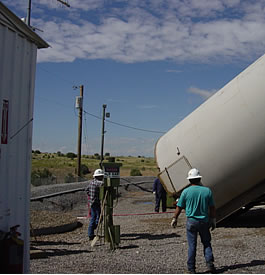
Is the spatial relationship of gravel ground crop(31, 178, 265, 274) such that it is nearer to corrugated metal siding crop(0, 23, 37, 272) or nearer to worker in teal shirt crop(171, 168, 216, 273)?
worker in teal shirt crop(171, 168, 216, 273)

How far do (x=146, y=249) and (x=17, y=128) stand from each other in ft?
14.0

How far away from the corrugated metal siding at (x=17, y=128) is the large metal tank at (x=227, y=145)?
→ 5.09m

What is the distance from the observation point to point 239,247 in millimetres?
8398

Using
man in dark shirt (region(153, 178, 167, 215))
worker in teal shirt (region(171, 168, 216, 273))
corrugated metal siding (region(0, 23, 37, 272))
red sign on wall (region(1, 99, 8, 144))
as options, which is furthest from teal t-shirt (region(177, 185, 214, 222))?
man in dark shirt (region(153, 178, 167, 215))

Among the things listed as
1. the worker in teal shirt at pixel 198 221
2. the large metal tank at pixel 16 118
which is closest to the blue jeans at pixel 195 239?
the worker in teal shirt at pixel 198 221

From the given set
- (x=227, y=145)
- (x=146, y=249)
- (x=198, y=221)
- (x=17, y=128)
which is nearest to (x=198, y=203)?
(x=198, y=221)

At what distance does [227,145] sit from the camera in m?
9.42

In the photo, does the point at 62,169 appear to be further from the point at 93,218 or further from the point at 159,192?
the point at 93,218

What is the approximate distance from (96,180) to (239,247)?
354 cm

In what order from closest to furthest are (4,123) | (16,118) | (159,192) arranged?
(4,123)
(16,118)
(159,192)

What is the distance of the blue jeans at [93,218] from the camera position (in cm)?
935

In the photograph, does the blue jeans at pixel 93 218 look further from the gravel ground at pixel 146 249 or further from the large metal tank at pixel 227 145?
the large metal tank at pixel 227 145

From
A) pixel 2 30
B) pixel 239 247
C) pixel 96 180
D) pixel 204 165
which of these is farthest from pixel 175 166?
pixel 2 30

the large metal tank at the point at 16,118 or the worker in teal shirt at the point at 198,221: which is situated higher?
the large metal tank at the point at 16,118
